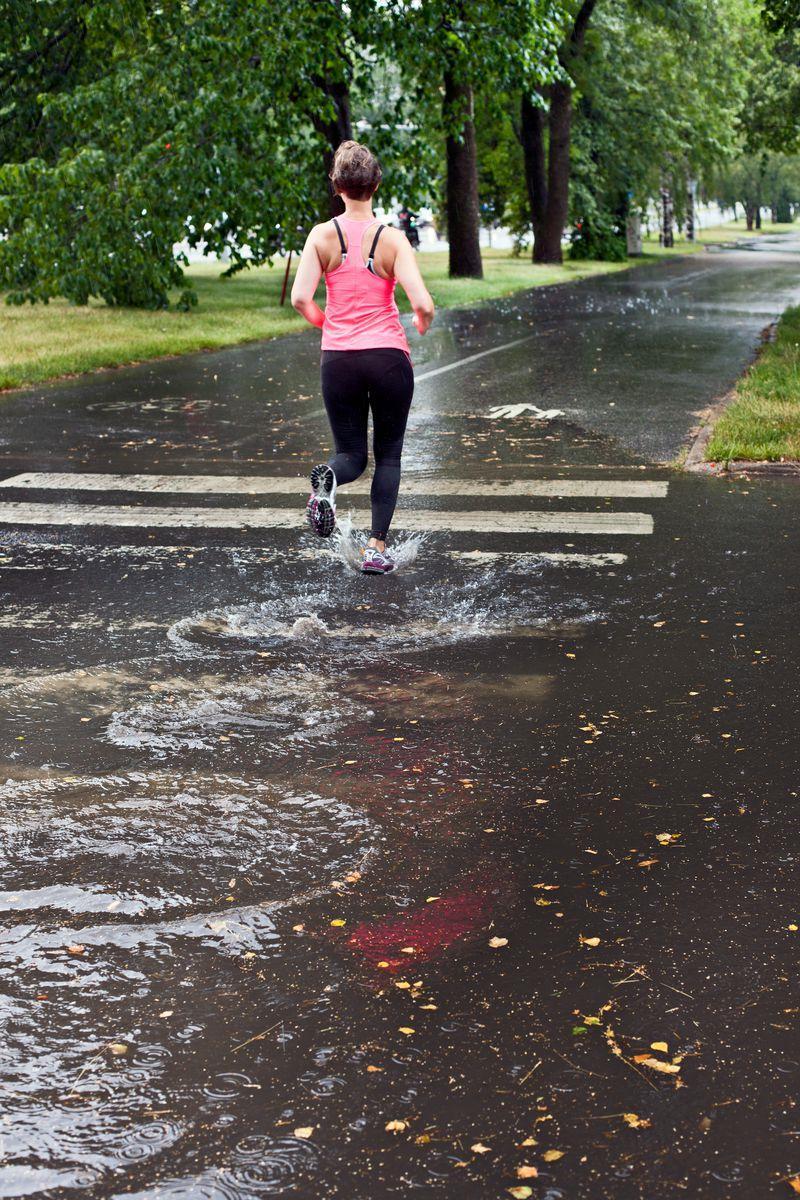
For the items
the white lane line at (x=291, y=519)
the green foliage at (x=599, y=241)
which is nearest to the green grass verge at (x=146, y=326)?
the white lane line at (x=291, y=519)

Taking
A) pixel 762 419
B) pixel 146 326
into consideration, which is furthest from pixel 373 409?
pixel 146 326

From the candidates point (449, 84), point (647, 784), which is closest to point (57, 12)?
point (449, 84)

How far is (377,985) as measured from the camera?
3.50m

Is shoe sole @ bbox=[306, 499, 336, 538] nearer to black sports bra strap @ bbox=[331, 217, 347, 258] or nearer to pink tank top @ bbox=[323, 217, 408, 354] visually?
pink tank top @ bbox=[323, 217, 408, 354]

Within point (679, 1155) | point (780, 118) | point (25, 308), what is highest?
point (780, 118)

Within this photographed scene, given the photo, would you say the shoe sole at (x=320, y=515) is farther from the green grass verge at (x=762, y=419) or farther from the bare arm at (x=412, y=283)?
the green grass verge at (x=762, y=419)

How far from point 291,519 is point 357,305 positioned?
2.08 m

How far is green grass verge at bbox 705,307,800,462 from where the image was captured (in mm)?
10594

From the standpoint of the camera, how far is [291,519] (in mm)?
9078

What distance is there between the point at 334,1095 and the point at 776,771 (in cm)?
232

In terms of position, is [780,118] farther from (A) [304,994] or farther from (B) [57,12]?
(A) [304,994]

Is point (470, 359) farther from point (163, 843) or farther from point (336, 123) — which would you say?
point (163, 843)

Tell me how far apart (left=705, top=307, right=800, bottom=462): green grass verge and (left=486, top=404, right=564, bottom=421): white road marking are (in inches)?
65.8

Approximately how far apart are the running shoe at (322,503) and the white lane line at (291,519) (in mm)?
1265
